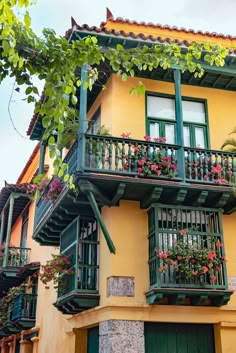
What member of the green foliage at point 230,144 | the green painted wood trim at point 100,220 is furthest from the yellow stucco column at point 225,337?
the green foliage at point 230,144

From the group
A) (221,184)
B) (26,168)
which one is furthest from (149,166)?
(26,168)

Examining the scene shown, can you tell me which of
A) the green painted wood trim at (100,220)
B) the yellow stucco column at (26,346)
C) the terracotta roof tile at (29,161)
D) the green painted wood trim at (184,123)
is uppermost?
the terracotta roof tile at (29,161)

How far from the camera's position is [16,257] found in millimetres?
20484

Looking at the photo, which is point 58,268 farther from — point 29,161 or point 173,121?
point 29,161

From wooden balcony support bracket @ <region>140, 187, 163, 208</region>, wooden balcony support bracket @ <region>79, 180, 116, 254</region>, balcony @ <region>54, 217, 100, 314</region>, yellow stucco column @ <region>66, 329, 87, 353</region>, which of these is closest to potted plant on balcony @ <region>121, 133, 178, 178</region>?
wooden balcony support bracket @ <region>140, 187, 163, 208</region>

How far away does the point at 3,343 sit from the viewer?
2397cm

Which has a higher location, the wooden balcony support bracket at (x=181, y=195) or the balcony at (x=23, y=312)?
the wooden balcony support bracket at (x=181, y=195)

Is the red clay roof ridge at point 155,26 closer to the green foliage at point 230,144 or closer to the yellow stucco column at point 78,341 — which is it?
the green foliage at point 230,144

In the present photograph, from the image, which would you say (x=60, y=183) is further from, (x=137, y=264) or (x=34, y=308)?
(x=34, y=308)

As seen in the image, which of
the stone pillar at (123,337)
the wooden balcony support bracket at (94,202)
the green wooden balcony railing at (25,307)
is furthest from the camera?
the green wooden balcony railing at (25,307)

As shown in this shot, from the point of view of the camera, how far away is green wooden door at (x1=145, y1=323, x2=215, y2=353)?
10.4m

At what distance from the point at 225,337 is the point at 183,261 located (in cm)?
187

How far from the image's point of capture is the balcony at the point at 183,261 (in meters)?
10.0

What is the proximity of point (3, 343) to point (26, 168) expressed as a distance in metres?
8.44
